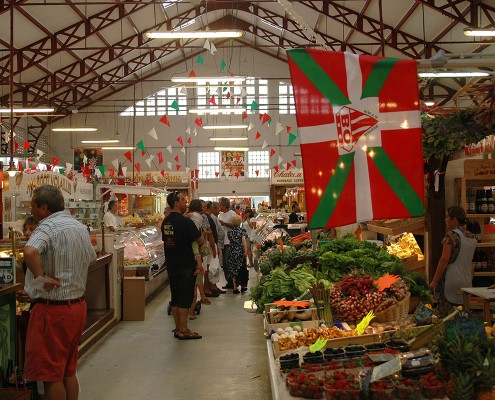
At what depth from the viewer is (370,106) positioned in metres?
2.79

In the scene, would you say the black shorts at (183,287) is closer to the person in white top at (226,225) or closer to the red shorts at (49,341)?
the red shorts at (49,341)

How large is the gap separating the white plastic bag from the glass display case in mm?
916

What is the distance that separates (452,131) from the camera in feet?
18.4

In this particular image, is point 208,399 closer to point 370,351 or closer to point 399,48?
point 370,351

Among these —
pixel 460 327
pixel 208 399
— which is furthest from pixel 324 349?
pixel 208 399

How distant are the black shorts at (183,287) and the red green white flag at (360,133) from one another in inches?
167

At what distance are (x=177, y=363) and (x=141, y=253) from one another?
13.4ft

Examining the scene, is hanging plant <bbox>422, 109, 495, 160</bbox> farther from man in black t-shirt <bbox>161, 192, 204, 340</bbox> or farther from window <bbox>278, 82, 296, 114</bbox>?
window <bbox>278, 82, 296, 114</bbox>

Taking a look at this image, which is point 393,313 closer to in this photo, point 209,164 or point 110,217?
point 110,217

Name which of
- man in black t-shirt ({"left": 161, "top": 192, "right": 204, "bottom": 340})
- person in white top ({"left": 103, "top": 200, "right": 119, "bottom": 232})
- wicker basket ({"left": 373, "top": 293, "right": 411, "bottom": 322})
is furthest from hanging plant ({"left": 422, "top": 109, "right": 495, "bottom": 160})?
person in white top ({"left": 103, "top": 200, "right": 119, "bottom": 232})

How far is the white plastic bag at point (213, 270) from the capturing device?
973 centimetres

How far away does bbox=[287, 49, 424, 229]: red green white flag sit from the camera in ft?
8.98

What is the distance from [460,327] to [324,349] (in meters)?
1.07

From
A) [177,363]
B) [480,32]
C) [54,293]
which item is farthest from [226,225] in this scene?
[54,293]
